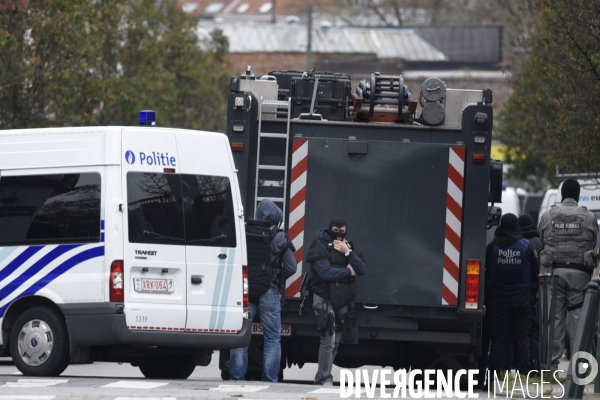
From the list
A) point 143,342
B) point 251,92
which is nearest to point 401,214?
point 251,92

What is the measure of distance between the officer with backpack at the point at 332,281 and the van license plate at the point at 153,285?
1323mm

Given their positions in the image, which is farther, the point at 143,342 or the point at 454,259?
the point at 454,259

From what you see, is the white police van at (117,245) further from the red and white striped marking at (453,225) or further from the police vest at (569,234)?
the police vest at (569,234)

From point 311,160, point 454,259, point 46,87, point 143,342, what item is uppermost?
point 46,87

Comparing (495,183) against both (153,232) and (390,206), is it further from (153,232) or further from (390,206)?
(153,232)

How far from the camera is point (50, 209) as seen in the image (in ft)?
37.2

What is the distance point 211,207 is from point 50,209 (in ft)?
4.64

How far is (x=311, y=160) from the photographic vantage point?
11914 mm

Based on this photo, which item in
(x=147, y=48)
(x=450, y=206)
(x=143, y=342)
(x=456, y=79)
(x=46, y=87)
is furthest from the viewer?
(x=456, y=79)

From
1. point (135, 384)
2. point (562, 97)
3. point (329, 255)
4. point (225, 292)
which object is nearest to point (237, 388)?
point (135, 384)

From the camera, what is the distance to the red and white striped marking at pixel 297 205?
11906mm

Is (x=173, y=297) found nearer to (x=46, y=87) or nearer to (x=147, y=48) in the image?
(x=46, y=87)

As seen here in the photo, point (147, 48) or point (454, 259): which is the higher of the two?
point (147, 48)

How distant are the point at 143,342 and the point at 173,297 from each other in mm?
479
